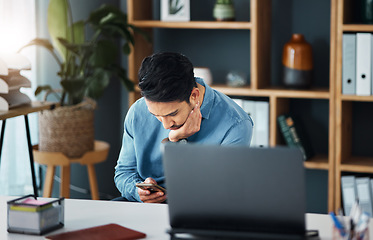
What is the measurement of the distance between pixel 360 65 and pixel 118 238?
210 cm

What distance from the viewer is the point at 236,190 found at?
1465mm

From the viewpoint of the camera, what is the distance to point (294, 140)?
140 inches

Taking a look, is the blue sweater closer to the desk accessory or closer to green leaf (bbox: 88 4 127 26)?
the desk accessory

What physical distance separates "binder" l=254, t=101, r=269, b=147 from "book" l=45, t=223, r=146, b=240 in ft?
6.43

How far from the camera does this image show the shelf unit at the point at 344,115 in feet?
10.8

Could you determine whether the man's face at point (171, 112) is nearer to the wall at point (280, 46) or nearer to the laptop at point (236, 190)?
the laptop at point (236, 190)

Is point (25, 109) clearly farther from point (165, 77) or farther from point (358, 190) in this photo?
point (358, 190)

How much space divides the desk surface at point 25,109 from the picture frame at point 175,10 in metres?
0.98

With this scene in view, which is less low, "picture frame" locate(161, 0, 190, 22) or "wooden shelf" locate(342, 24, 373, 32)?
"picture frame" locate(161, 0, 190, 22)

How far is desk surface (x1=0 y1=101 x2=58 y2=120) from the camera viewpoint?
2776 mm

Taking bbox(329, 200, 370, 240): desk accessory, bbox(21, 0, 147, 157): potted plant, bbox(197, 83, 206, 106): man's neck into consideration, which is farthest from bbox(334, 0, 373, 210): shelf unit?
bbox(329, 200, 370, 240): desk accessory

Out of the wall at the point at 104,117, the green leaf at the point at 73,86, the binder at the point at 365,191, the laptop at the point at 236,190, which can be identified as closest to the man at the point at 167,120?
the laptop at the point at 236,190

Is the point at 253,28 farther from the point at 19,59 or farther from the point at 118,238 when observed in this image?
the point at 118,238

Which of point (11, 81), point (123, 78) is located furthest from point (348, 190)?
point (11, 81)
